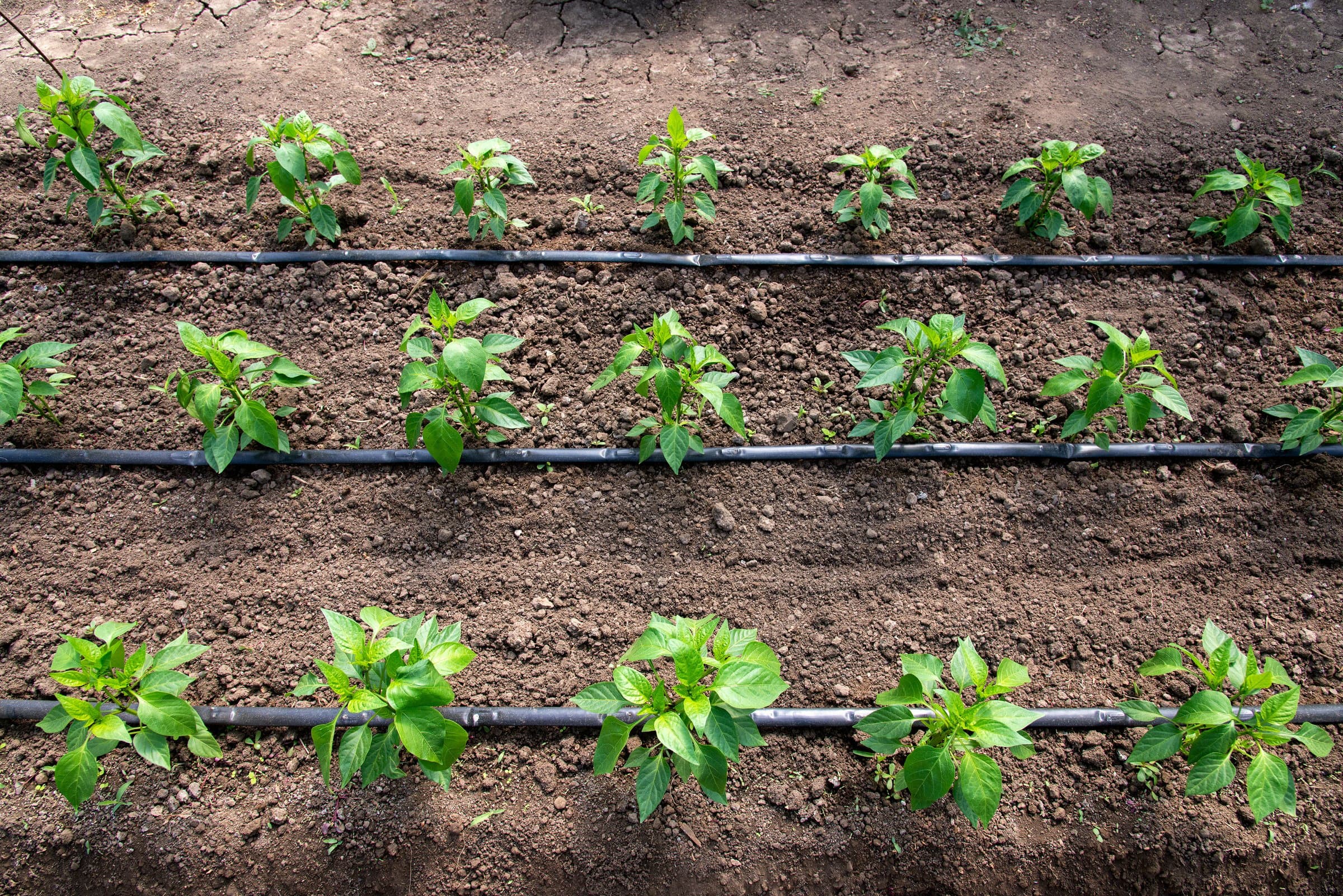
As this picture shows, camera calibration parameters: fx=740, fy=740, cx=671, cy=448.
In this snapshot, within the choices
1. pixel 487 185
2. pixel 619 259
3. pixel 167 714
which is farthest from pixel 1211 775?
pixel 487 185

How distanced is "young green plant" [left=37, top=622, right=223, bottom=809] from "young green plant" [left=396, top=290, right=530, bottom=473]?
99cm

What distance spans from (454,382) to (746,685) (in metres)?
1.52

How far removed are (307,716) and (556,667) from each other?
0.83 meters

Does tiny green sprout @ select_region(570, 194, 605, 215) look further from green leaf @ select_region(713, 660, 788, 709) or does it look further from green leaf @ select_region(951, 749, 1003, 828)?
green leaf @ select_region(951, 749, 1003, 828)

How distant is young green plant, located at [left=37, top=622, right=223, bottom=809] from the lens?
2133 mm

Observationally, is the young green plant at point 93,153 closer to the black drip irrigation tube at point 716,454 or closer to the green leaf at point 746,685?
the black drip irrigation tube at point 716,454

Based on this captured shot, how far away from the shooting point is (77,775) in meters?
2.13

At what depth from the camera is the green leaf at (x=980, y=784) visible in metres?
2.02

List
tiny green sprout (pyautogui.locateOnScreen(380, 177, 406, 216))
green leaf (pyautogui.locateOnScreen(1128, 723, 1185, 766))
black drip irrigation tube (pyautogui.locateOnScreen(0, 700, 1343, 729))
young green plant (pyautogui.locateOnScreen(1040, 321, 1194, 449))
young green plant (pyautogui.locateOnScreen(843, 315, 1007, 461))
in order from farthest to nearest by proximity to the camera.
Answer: tiny green sprout (pyautogui.locateOnScreen(380, 177, 406, 216)) < young green plant (pyautogui.locateOnScreen(1040, 321, 1194, 449)) < young green plant (pyautogui.locateOnScreen(843, 315, 1007, 461)) < black drip irrigation tube (pyautogui.locateOnScreen(0, 700, 1343, 729)) < green leaf (pyautogui.locateOnScreen(1128, 723, 1185, 766))

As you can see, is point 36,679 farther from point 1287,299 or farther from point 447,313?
point 1287,299

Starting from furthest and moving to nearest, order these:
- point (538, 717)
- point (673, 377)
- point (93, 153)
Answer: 1. point (93, 153)
2. point (673, 377)
3. point (538, 717)

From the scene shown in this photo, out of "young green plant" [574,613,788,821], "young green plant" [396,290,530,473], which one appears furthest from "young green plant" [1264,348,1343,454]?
"young green plant" [396,290,530,473]

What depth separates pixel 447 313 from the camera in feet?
8.96

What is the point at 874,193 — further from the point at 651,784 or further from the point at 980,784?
the point at 651,784
